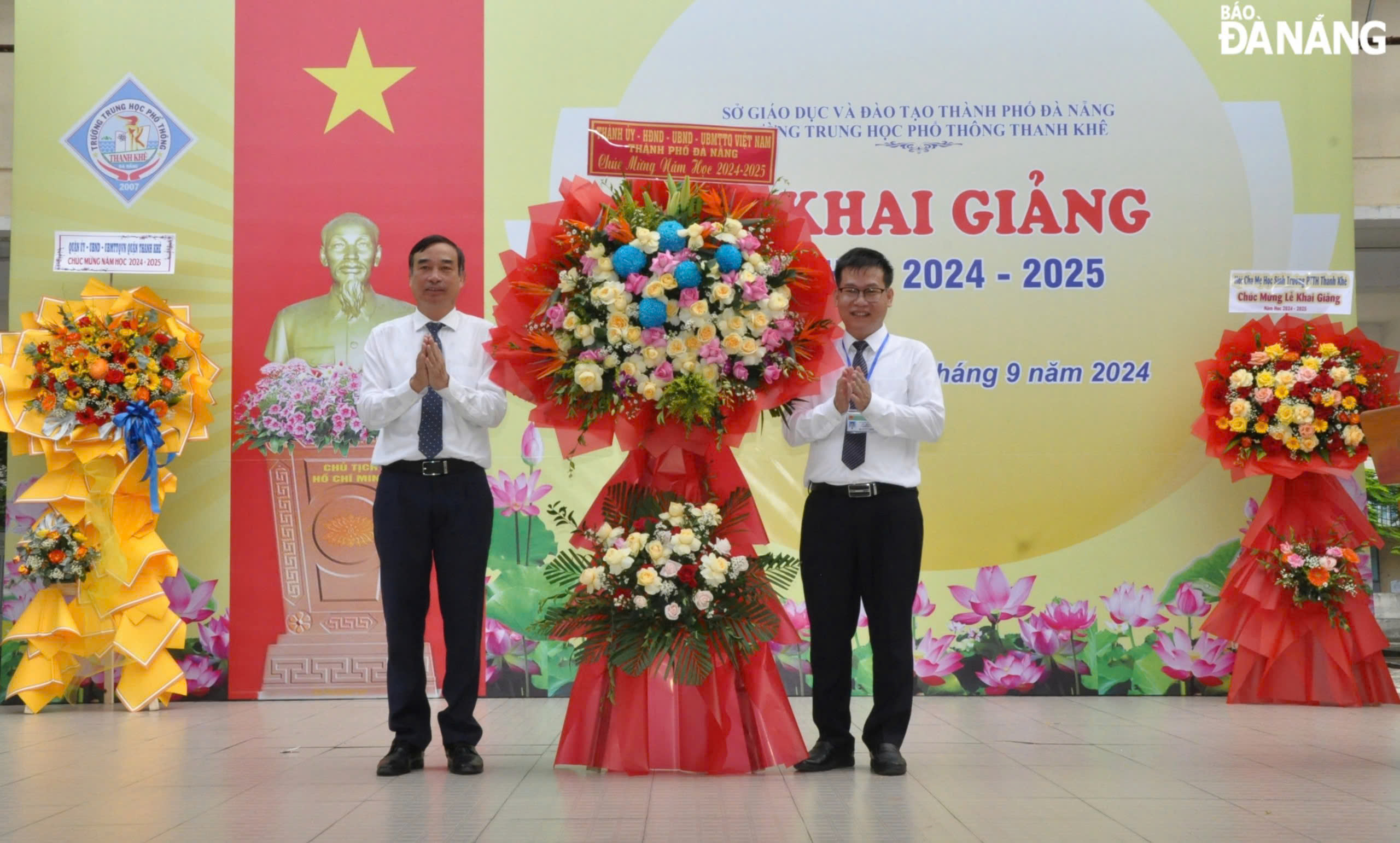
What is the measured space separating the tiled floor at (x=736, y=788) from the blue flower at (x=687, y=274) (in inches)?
53.9

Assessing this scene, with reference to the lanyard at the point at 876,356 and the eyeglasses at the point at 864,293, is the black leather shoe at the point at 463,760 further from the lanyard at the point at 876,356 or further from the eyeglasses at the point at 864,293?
the eyeglasses at the point at 864,293

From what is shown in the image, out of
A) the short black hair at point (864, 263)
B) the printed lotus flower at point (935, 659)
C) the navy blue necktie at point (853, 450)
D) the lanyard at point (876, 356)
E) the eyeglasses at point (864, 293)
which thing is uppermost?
the short black hair at point (864, 263)

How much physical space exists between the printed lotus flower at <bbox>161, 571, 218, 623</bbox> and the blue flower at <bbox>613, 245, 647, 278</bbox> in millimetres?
3190

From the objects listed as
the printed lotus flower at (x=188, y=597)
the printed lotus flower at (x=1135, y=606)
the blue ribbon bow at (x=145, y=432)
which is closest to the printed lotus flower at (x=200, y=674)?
the printed lotus flower at (x=188, y=597)

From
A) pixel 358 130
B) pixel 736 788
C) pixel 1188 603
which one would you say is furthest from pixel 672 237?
pixel 1188 603

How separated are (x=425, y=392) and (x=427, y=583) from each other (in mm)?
575

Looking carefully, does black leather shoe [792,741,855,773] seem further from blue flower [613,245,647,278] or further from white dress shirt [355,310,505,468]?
blue flower [613,245,647,278]

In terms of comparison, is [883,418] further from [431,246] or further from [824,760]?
[431,246]

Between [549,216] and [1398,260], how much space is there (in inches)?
225

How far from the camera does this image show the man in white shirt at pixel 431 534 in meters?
3.78

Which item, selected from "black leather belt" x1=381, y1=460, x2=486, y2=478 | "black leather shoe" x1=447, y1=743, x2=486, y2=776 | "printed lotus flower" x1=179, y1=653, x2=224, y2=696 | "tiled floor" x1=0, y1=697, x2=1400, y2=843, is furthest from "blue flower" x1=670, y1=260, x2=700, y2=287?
"printed lotus flower" x1=179, y1=653, x2=224, y2=696

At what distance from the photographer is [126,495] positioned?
5.53 metres

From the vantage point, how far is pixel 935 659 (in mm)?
5777

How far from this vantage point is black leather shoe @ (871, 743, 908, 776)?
12.0ft
